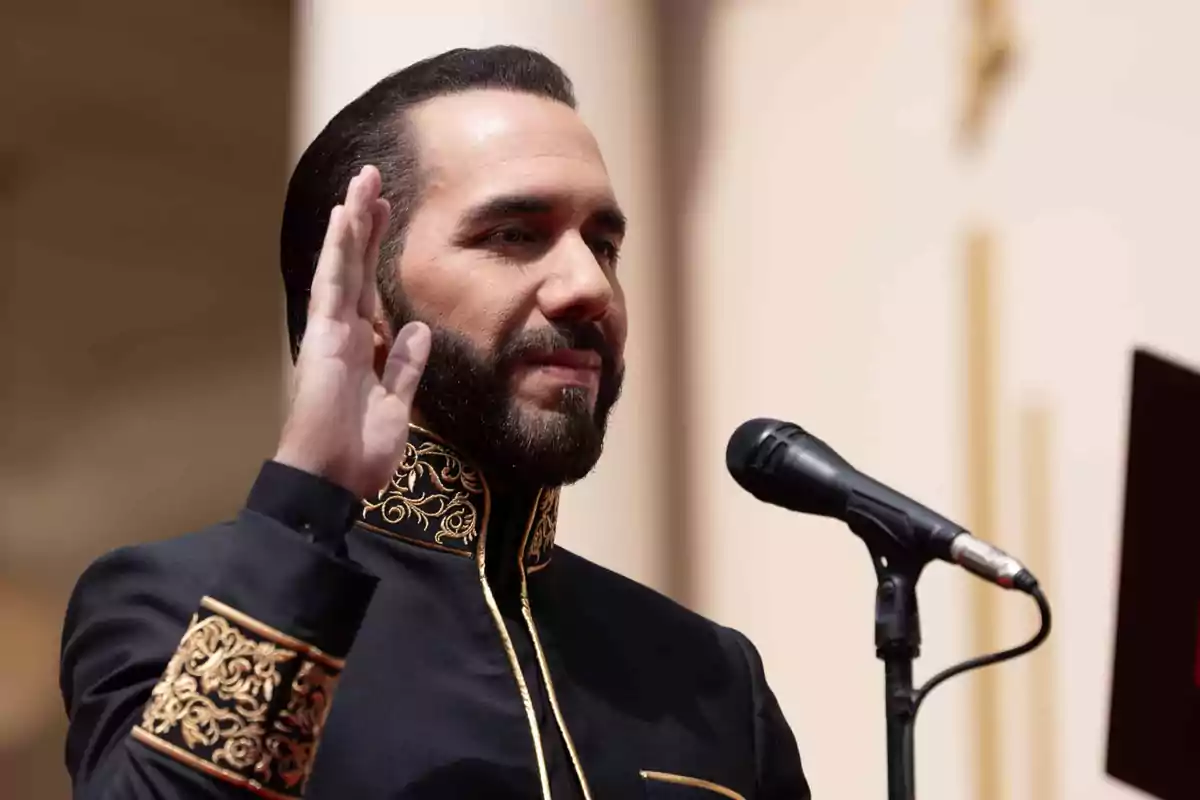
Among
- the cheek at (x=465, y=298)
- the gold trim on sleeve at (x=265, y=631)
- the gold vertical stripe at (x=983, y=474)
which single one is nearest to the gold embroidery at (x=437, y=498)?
the cheek at (x=465, y=298)

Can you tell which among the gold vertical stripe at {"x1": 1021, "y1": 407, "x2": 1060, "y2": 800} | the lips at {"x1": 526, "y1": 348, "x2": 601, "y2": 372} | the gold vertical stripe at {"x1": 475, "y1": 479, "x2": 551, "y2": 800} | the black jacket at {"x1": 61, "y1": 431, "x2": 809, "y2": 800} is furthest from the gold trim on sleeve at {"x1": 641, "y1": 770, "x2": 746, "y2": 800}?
the gold vertical stripe at {"x1": 1021, "y1": 407, "x2": 1060, "y2": 800}

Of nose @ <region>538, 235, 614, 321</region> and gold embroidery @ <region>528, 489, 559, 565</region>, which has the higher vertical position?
nose @ <region>538, 235, 614, 321</region>

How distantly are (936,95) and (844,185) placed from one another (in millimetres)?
161

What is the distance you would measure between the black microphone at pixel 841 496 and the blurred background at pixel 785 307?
0.73 metres

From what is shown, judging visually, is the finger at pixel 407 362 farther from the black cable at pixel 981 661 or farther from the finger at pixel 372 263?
the black cable at pixel 981 661

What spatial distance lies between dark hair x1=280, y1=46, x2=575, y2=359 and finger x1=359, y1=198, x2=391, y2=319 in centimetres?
28

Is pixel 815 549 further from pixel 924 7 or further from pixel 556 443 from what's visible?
pixel 556 443

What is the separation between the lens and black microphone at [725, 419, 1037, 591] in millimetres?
1039

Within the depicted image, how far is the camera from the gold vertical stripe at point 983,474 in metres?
1.80

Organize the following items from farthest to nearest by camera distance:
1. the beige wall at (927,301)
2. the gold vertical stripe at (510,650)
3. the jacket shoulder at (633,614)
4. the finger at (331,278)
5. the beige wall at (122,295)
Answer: the beige wall at (122,295)
the beige wall at (927,301)
the jacket shoulder at (633,614)
the gold vertical stripe at (510,650)
the finger at (331,278)

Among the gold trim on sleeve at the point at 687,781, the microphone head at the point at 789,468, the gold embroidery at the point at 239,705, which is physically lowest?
the gold trim on sleeve at the point at 687,781

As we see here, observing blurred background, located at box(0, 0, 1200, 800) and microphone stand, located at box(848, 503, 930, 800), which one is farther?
blurred background, located at box(0, 0, 1200, 800)

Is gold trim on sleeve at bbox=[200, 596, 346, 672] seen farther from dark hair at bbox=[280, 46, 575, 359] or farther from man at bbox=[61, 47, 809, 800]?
dark hair at bbox=[280, 46, 575, 359]

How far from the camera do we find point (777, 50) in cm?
214
